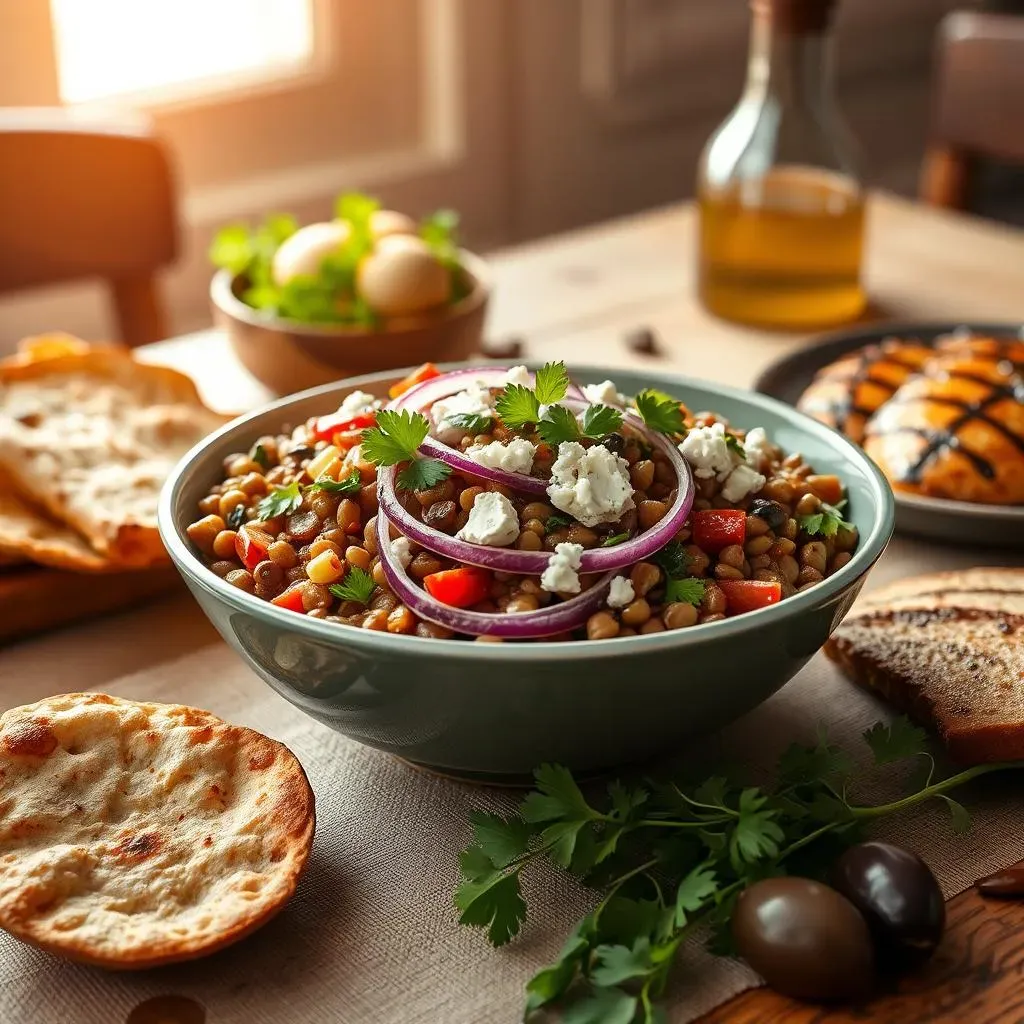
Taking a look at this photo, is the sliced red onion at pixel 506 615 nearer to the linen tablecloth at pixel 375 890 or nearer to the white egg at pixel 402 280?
the linen tablecloth at pixel 375 890

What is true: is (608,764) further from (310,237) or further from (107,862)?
(310,237)

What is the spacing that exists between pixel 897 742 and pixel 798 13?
1.68 meters

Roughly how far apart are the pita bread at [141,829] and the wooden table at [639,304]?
0.36m

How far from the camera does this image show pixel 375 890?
4.77 ft

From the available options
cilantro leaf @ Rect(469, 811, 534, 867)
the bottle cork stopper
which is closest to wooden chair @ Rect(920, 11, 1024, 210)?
the bottle cork stopper

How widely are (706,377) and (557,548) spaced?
1370 mm

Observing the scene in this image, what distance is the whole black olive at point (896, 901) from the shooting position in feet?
4.23

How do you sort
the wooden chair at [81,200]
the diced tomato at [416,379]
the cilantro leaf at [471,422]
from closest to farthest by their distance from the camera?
the cilantro leaf at [471,422]
the diced tomato at [416,379]
the wooden chair at [81,200]

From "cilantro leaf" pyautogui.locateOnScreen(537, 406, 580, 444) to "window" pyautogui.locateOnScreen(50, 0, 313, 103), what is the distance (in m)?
3.30

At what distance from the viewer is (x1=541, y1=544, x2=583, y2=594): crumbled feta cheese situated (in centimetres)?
141

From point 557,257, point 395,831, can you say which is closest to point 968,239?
point 557,257

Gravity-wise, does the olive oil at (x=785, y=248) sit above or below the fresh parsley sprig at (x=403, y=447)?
below

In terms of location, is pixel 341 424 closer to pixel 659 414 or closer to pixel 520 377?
pixel 520 377

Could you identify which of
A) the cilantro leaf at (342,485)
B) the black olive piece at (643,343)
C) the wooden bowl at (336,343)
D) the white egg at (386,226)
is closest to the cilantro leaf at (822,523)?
the cilantro leaf at (342,485)
